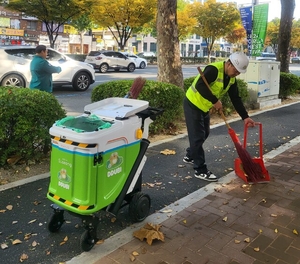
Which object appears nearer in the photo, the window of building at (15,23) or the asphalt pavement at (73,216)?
the asphalt pavement at (73,216)

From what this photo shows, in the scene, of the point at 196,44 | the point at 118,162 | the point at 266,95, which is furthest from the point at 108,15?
the point at 196,44

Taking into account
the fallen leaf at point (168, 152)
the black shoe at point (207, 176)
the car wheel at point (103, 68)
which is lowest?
the black shoe at point (207, 176)

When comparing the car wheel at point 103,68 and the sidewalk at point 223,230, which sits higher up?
the car wheel at point 103,68

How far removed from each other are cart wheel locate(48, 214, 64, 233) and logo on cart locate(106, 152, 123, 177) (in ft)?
2.36

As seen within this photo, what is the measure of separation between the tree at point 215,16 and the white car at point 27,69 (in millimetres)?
26380

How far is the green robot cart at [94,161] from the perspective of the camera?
266 centimetres

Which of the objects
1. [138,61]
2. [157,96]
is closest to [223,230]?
[157,96]

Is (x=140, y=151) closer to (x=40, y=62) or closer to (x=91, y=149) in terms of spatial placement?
(x=91, y=149)

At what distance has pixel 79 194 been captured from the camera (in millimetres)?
2734

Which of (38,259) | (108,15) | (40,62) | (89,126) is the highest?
(108,15)

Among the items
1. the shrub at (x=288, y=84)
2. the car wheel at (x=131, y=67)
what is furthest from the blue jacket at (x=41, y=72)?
the car wheel at (x=131, y=67)

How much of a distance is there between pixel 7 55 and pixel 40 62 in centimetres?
563

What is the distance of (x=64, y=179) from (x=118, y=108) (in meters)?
0.80

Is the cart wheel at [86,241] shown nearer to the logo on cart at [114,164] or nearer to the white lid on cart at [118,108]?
the logo on cart at [114,164]
